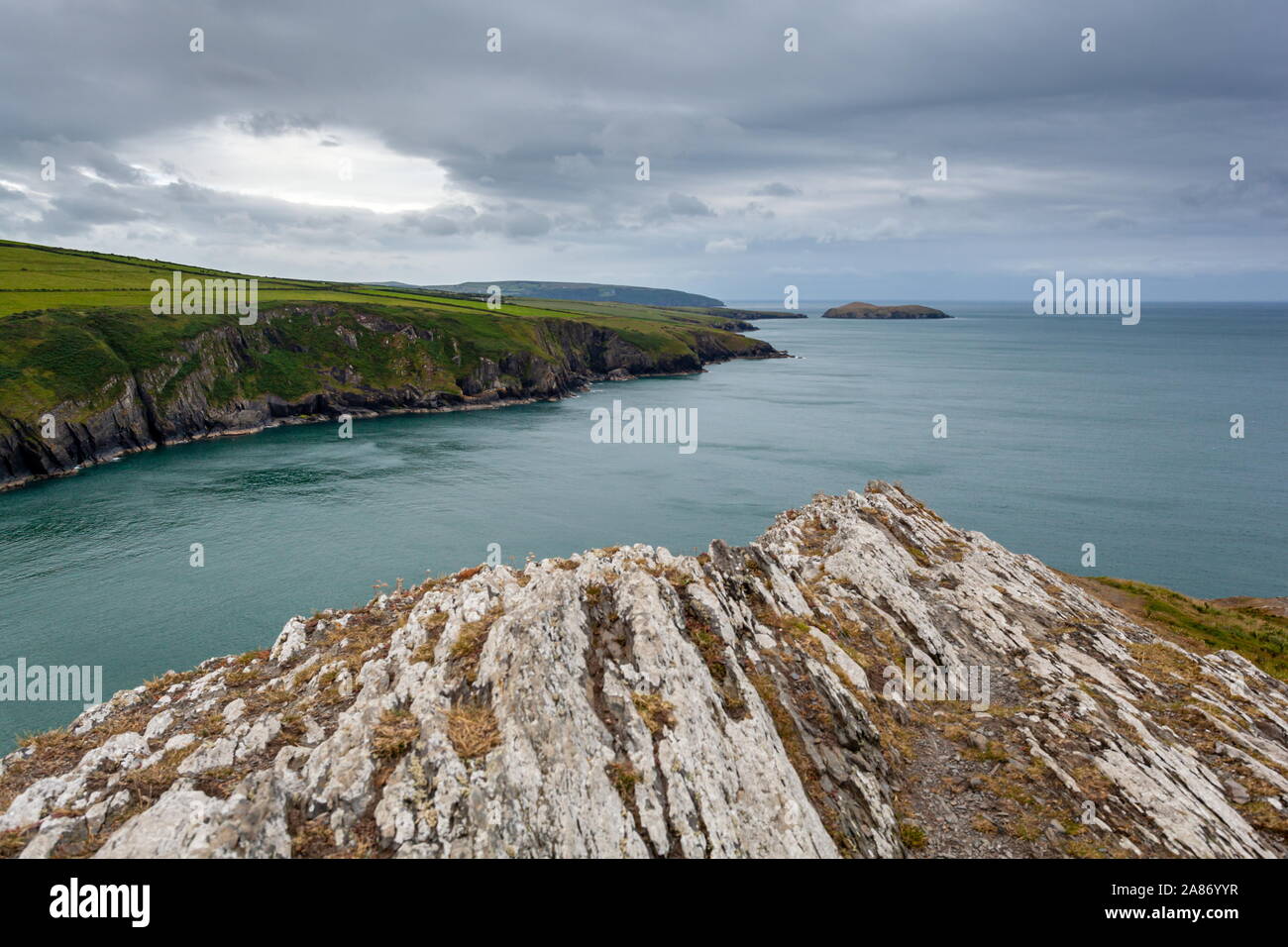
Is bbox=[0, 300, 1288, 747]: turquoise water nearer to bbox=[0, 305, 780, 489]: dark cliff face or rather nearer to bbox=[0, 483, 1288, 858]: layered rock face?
bbox=[0, 305, 780, 489]: dark cliff face

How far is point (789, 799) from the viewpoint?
17.8 m

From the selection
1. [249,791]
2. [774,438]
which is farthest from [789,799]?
[774,438]

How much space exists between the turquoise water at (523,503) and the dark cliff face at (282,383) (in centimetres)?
625

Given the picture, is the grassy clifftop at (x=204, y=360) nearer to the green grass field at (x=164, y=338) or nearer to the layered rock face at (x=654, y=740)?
the green grass field at (x=164, y=338)

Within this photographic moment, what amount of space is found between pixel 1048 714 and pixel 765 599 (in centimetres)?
1085

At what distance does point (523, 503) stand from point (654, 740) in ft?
217

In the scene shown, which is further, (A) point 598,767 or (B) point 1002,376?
(B) point 1002,376

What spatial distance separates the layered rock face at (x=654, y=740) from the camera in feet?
50.5

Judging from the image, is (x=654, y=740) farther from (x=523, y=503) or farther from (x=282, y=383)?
(x=282, y=383)

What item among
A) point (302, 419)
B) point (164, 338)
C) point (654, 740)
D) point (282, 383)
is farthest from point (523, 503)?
point (164, 338)

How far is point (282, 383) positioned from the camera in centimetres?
12781

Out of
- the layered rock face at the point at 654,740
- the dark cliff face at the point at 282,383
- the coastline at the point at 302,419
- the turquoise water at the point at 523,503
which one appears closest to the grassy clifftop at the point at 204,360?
the dark cliff face at the point at 282,383

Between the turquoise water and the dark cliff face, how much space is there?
625cm

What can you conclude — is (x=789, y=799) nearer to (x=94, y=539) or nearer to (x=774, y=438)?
(x=94, y=539)
